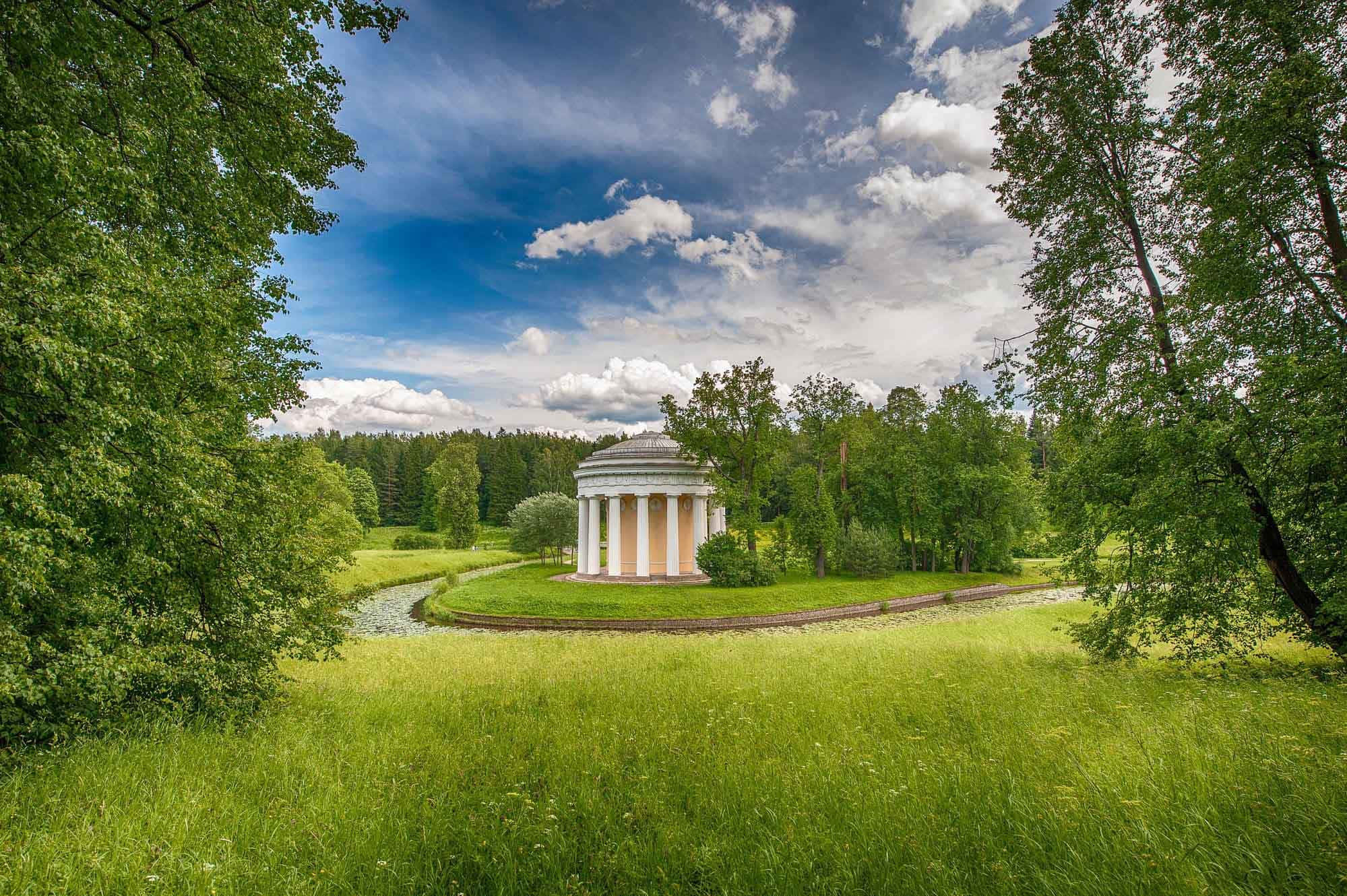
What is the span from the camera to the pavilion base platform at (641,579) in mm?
30922

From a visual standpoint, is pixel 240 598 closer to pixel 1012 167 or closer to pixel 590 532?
pixel 1012 167

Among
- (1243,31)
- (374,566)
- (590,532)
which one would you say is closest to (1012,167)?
(1243,31)

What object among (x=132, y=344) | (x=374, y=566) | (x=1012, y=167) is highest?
(x=1012, y=167)

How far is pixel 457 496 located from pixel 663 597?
39.1 m

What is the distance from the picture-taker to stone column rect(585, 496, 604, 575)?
34375 mm

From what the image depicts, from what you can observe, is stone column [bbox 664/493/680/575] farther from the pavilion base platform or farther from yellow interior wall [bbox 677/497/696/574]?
yellow interior wall [bbox 677/497/696/574]

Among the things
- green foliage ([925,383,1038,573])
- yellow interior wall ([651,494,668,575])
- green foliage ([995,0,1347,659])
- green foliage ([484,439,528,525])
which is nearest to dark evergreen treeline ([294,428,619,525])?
green foliage ([484,439,528,525])

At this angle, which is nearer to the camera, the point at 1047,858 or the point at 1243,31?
the point at 1047,858

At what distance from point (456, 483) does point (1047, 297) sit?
58.2 metres

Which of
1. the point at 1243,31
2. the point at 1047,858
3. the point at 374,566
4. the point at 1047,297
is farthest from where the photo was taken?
the point at 374,566

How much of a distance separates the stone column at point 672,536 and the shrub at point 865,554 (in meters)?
9.31

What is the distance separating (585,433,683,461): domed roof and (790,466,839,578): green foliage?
7173 mm

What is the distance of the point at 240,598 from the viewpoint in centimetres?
648

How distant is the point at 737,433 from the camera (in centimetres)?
3114
